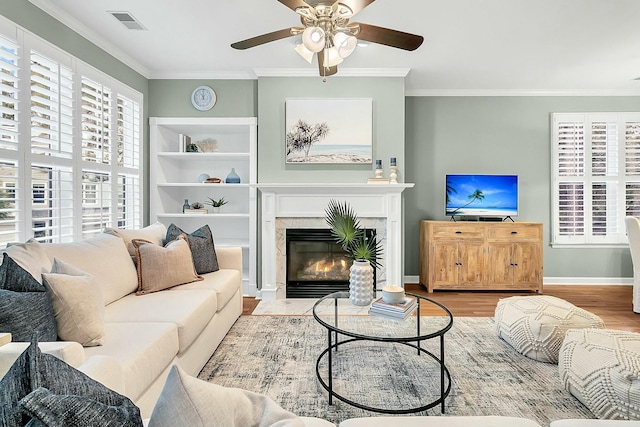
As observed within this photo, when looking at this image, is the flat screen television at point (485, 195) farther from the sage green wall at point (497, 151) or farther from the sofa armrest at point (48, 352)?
the sofa armrest at point (48, 352)

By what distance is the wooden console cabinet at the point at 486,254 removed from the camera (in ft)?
14.2

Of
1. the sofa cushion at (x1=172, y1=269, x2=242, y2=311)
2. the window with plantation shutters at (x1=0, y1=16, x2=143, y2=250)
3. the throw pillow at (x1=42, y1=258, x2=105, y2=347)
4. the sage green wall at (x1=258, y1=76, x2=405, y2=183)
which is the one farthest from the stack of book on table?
the window with plantation shutters at (x1=0, y1=16, x2=143, y2=250)

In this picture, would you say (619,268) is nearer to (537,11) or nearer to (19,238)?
(537,11)

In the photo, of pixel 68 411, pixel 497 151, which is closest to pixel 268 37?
pixel 68 411

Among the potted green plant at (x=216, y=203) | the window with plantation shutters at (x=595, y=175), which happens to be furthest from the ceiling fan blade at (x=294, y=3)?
the window with plantation shutters at (x=595, y=175)

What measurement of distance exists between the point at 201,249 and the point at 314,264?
1.59 metres

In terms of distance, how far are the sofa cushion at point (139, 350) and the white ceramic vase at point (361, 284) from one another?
1159 millimetres

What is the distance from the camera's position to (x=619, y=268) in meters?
4.76

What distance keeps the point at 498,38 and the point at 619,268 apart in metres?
3.72

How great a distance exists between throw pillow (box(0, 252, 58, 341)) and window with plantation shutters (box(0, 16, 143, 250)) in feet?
3.45

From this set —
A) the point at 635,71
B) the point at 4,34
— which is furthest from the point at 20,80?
the point at 635,71

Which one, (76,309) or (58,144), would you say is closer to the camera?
(76,309)

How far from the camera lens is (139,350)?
1607 millimetres

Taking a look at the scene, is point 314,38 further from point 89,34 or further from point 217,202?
point 217,202
